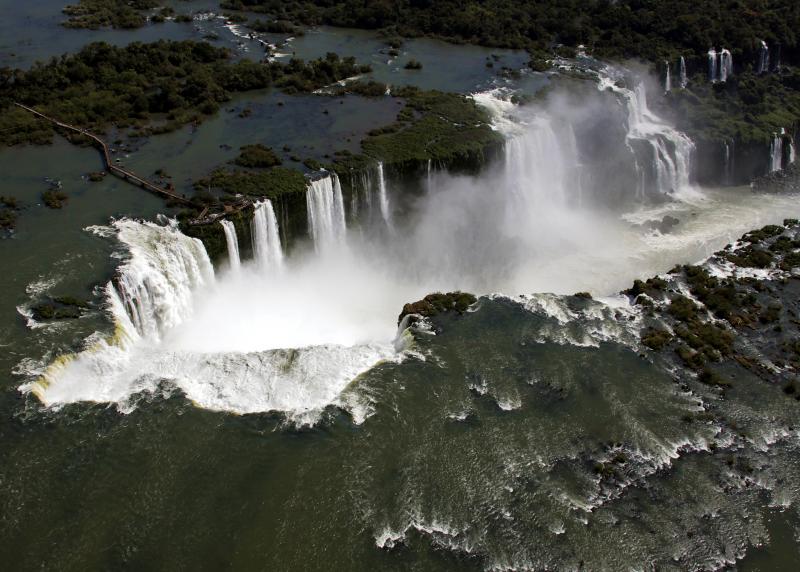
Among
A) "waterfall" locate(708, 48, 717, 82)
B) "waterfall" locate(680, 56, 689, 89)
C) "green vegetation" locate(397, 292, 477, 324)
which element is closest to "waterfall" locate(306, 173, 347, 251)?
"green vegetation" locate(397, 292, 477, 324)

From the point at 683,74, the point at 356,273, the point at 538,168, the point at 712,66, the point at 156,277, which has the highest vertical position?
the point at 712,66

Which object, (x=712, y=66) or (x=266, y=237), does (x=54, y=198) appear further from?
(x=712, y=66)

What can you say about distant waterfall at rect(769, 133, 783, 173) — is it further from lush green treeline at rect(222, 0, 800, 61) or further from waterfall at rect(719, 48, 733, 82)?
lush green treeline at rect(222, 0, 800, 61)

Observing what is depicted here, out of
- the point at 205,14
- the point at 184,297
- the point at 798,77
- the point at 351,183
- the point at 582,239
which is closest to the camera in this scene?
the point at 184,297

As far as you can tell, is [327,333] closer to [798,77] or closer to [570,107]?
[570,107]

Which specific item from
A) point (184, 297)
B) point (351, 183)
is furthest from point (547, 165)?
point (184, 297)

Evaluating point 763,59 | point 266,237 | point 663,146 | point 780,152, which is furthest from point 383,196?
point 763,59
